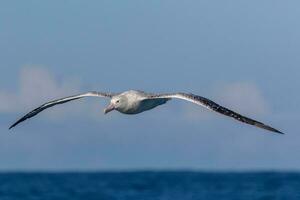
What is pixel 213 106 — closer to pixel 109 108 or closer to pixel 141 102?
pixel 141 102

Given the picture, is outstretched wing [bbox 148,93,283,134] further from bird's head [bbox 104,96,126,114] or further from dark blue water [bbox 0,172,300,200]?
dark blue water [bbox 0,172,300,200]

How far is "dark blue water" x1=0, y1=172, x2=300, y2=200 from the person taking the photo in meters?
64.6

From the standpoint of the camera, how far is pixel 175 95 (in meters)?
27.5

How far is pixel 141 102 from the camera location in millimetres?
29312

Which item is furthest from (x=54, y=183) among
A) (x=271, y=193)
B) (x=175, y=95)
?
(x=175, y=95)

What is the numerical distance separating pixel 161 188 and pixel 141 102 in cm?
4296

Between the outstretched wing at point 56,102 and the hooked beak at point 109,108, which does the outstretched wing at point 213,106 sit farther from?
the outstretched wing at point 56,102

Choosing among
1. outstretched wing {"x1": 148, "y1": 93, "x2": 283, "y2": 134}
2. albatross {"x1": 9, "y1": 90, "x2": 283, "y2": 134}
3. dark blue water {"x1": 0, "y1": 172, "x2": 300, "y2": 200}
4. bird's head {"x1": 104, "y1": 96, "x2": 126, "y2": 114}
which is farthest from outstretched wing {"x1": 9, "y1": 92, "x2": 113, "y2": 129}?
dark blue water {"x1": 0, "y1": 172, "x2": 300, "y2": 200}

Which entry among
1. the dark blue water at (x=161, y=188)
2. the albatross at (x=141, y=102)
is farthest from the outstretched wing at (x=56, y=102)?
the dark blue water at (x=161, y=188)

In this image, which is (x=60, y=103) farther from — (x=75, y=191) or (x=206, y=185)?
(x=206, y=185)

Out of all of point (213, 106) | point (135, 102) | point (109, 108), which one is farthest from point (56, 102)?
point (213, 106)

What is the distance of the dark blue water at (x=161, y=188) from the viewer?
212ft

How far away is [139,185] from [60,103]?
138 ft

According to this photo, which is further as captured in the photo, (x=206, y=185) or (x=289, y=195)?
(x=206, y=185)
